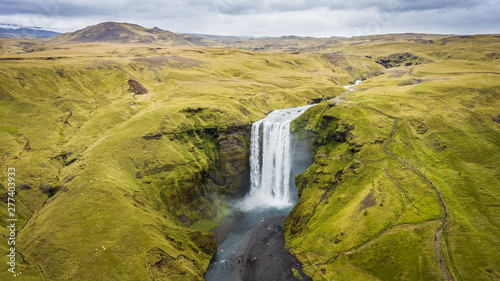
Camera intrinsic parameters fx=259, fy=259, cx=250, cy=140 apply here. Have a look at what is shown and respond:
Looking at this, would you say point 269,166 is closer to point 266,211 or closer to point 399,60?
point 266,211

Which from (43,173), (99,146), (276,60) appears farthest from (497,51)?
(43,173)

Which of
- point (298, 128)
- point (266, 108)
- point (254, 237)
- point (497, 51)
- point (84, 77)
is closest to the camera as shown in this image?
point (254, 237)

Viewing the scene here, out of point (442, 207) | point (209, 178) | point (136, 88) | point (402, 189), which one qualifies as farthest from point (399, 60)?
point (209, 178)

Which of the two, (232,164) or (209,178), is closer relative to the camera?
(209,178)

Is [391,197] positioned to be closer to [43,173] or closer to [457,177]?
[457,177]

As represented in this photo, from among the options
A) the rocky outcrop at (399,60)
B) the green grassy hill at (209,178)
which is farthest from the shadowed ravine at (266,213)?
the rocky outcrop at (399,60)

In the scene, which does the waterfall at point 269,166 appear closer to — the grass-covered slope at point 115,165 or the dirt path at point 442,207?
the grass-covered slope at point 115,165

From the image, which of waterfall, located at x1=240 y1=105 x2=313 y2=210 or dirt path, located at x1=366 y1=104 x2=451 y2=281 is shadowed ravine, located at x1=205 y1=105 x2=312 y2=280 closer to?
waterfall, located at x1=240 y1=105 x2=313 y2=210
